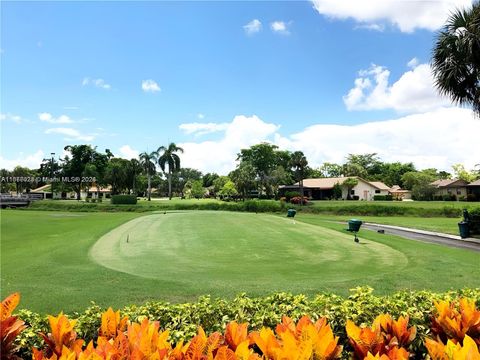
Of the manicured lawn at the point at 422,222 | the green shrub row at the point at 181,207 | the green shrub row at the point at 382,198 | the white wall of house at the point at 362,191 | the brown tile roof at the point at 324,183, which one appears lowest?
the manicured lawn at the point at 422,222

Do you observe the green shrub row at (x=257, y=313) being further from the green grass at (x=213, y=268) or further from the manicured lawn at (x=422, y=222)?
the manicured lawn at (x=422, y=222)

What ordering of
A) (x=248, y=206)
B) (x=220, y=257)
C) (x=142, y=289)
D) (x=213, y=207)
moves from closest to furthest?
1. (x=142, y=289)
2. (x=220, y=257)
3. (x=248, y=206)
4. (x=213, y=207)

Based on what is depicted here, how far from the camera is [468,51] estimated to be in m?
20.0

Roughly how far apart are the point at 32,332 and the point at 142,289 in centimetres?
576

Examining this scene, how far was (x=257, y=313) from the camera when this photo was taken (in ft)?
12.7

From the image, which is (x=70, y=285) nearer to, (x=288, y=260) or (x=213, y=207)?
(x=288, y=260)

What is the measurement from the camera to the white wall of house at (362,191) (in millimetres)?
87062

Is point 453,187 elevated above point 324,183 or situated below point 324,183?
below

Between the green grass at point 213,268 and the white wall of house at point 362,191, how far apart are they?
7019 cm

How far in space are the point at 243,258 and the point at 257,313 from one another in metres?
10.0

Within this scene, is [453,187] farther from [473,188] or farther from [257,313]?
[257,313]

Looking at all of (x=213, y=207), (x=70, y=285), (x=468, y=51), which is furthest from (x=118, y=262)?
(x=213, y=207)

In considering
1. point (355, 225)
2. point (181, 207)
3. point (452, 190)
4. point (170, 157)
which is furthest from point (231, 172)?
point (355, 225)

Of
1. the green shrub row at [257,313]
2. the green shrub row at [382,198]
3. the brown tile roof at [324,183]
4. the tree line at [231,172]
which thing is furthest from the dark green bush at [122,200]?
the green shrub row at [257,313]
